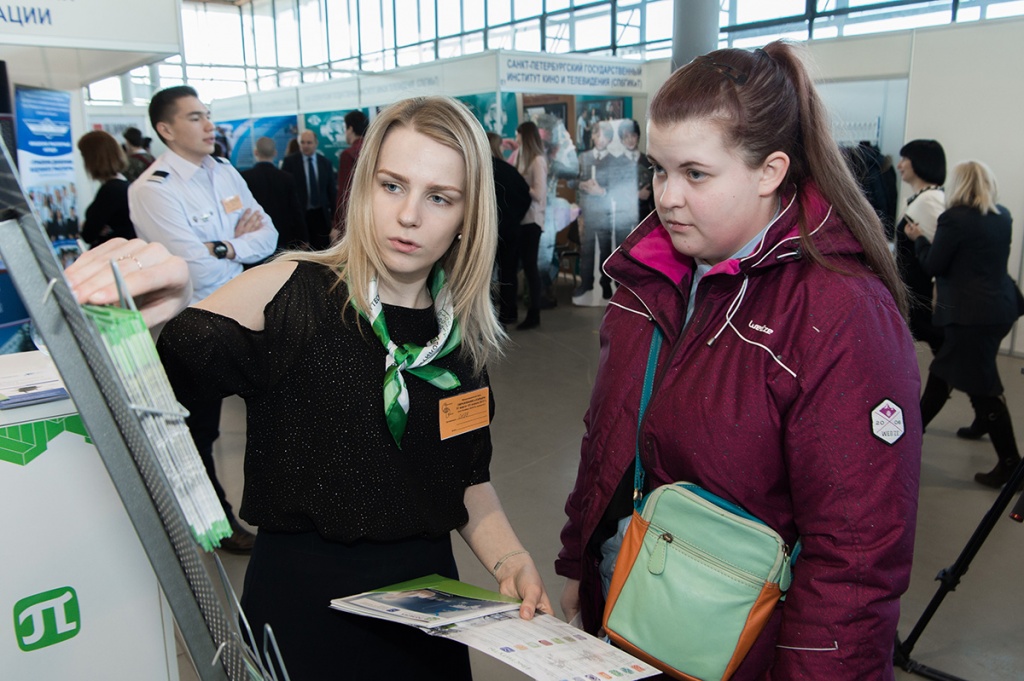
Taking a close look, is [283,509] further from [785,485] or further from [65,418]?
[785,485]

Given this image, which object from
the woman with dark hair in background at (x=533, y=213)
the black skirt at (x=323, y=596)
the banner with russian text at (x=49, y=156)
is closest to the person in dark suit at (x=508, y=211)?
the woman with dark hair in background at (x=533, y=213)

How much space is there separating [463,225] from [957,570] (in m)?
1.91

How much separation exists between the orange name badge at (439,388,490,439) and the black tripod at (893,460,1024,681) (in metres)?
1.52

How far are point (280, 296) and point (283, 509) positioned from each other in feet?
1.04

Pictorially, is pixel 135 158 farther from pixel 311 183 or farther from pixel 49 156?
pixel 49 156

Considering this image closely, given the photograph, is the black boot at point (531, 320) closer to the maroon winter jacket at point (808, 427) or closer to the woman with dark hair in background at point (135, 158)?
the woman with dark hair in background at point (135, 158)

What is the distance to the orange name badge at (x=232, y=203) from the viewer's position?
342 cm

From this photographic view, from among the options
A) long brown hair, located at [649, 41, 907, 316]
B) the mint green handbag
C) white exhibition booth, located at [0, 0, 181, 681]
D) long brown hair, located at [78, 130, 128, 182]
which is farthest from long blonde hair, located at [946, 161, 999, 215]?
long brown hair, located at [78, 130, 128, 182]

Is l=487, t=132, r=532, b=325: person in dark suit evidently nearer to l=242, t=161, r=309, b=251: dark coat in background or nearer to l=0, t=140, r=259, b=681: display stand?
l=242, t=161, r=309, b=251: dark coat in background

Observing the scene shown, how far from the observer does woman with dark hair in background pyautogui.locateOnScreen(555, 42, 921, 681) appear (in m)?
1.09

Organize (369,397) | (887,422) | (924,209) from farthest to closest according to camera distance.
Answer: (924,209) < (369,397) < (887,422)

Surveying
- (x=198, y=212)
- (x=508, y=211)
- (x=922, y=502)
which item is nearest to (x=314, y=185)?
(x=508, y=211)

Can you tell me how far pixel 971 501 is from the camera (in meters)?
3.71

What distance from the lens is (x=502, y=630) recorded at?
0.97 meters
